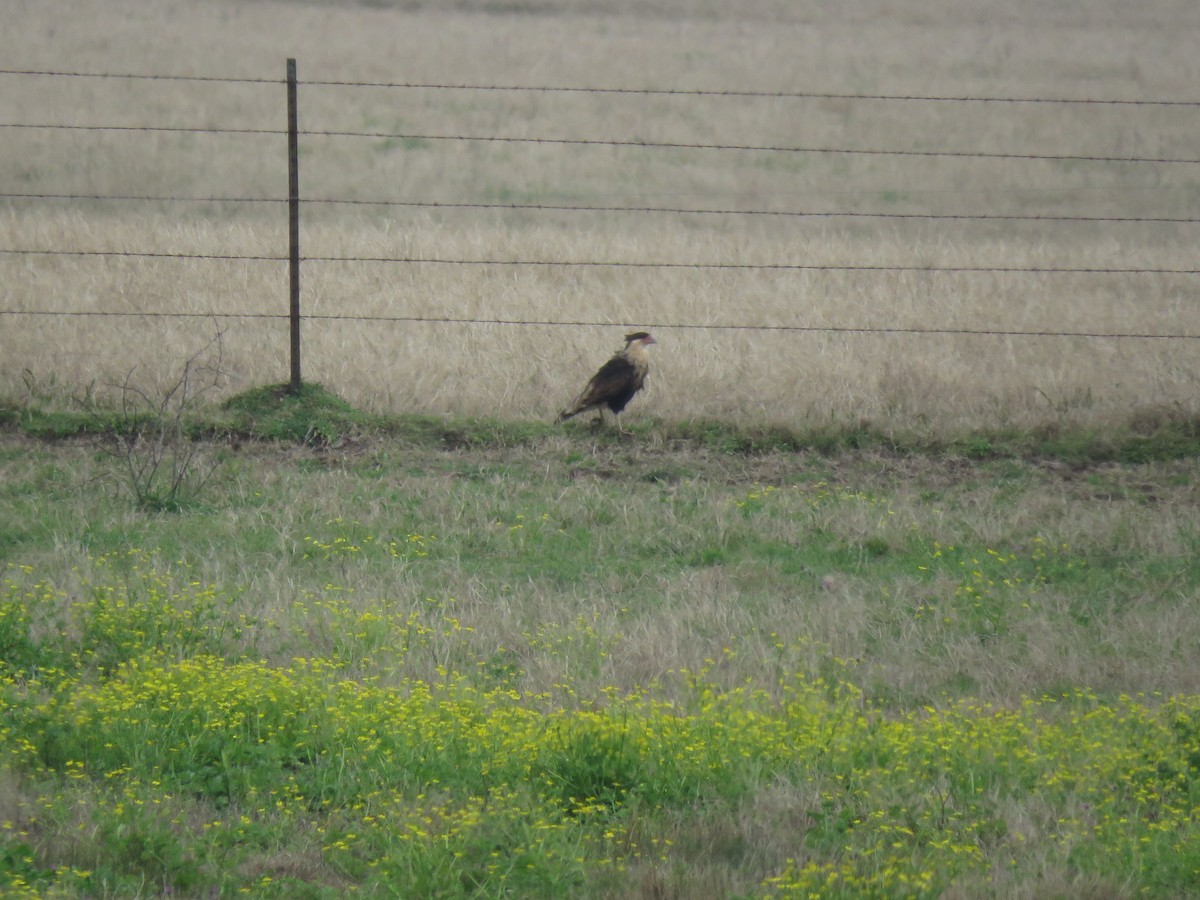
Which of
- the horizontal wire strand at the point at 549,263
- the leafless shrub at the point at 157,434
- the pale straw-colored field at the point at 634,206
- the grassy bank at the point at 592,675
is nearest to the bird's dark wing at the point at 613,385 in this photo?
the pale straw-colored field at the point at 634,206

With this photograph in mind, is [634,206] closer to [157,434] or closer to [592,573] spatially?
[157,434]

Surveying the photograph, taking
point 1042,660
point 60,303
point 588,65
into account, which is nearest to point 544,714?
point 1042,660

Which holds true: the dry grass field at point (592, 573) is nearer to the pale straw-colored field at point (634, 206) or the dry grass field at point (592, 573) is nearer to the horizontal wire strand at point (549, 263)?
the pale straw-colored field at point (634, 206)

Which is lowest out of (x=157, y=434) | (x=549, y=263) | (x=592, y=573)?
(x=592, y=573)

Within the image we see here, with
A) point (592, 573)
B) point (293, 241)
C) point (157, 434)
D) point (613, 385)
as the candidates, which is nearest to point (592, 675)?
point (592, 573)

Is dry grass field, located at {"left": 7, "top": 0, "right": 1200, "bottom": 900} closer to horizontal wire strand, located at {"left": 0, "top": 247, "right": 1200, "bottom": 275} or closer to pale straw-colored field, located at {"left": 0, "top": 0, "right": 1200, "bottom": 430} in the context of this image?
pale straw-colored field, located at {"left": 0, "top": 0, "right": 1200, "bottom": 430}

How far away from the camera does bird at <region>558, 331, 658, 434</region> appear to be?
9.12 metres

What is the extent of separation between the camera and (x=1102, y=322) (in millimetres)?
11977

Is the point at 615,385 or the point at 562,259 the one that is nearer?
the point at 615,385

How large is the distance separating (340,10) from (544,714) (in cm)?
3653

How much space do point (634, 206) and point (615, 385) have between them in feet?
46.7

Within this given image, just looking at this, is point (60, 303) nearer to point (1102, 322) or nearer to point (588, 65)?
point (1102, 322)

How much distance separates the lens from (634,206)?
2286 cm

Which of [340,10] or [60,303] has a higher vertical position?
[340,10]
